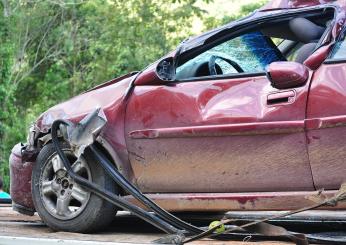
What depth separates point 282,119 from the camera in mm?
3414

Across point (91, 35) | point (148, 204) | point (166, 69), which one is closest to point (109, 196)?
point (148, 204)

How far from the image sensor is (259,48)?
14.5 feet

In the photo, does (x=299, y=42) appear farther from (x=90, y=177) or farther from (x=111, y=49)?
(x=111, y=49)

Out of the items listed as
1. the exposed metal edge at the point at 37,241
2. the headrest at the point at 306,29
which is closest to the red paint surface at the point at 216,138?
the headrest at the point at 306,29

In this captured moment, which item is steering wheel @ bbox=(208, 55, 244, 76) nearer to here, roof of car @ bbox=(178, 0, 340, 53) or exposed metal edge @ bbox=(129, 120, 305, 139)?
roof of car @ bbox=(178, 0, 340, 53)

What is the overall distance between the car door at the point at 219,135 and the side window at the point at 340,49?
29 cm

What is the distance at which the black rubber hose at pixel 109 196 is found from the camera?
139 inches

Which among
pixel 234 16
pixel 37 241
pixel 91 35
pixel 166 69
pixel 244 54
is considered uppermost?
pixel 234 16

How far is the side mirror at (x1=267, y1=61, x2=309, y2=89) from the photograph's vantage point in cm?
339

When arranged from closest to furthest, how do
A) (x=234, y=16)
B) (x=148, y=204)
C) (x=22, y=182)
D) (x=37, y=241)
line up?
(x=37, y=241)
(x=148, y=204)
(x=22, y=182)
(x=234, y=16)

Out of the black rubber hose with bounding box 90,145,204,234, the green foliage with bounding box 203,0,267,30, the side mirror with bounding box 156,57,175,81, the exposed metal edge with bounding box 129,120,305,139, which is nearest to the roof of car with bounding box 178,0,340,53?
the side mirror with bounding box 156,57,175,81

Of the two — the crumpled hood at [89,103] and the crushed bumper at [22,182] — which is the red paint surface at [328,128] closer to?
the crumpled hood at [89,103]

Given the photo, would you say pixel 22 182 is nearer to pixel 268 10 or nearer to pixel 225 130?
pixel 225 130

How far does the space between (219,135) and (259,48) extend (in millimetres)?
1091
